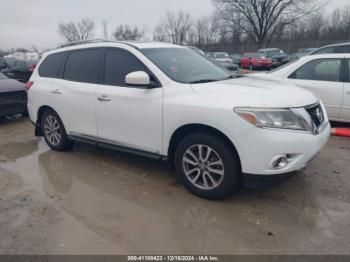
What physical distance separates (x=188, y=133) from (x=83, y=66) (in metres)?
2.25

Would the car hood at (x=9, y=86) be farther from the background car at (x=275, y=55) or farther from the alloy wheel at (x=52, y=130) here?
the background car at (x=275, y=55)

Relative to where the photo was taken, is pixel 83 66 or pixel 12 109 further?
pixel 12 109

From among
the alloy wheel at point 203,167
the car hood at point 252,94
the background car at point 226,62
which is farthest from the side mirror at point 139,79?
the background car at point 226,62

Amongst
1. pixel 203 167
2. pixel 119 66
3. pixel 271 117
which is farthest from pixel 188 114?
pixel 119 66

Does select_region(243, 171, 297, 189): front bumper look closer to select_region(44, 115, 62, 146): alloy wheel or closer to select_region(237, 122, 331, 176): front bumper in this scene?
select_region(237, 122, 331, 176): front bumper

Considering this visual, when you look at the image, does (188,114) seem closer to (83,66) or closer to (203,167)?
(203,167)

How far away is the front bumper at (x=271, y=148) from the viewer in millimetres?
3127

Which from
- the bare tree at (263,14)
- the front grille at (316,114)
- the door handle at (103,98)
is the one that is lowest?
the front grille at (316,114)

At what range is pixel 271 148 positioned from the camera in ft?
10.3

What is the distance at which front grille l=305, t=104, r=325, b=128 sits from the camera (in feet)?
11.6

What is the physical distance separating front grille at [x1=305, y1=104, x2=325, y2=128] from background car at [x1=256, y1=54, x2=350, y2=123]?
7.24ft

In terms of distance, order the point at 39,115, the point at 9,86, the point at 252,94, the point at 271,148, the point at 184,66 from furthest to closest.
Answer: the point at 9,86
the point at 39,115
the point at 184,66
the point at 252,94
the point at 271,148

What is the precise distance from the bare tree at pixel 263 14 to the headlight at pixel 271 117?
46.3 meters

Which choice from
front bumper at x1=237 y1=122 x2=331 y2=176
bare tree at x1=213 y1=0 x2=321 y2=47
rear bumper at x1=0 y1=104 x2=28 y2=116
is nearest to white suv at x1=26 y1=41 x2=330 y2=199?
front bumper at x1=237 y1=122 x2=331 y2=176
